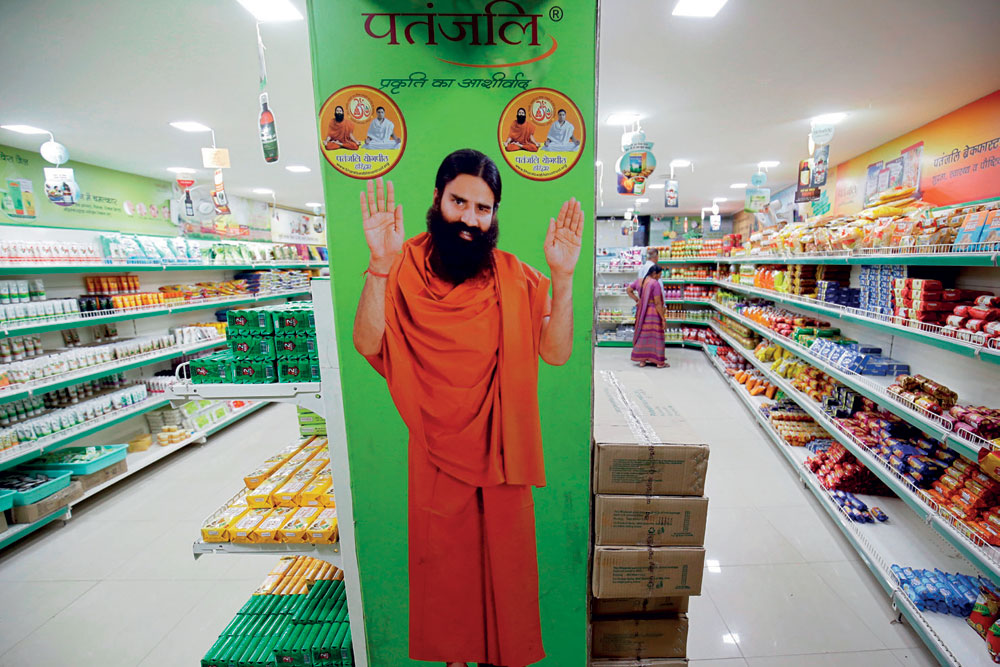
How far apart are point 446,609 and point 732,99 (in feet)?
13.7

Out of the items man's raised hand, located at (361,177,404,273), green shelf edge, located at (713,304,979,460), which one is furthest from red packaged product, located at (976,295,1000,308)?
man's raised hand, located at (361,177,404,273)

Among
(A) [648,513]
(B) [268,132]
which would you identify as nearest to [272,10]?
(B) [268,132]

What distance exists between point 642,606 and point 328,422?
1433 mm

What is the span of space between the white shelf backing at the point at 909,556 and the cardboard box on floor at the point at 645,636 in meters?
1.38

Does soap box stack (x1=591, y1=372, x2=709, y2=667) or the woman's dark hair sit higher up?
the woman's dark hair

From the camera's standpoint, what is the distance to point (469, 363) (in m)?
1.50

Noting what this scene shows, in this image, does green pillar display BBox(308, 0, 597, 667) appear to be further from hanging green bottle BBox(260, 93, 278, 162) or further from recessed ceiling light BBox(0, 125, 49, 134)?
recessed ceiling light BBox(0, 125, 49, 134)

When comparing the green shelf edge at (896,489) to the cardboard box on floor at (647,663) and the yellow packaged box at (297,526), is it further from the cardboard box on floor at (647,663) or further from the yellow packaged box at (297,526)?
the yellow packaged box at (297,526)

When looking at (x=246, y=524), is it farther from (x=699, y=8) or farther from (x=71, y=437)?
(x=71, y=437)

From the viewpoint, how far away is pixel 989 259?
1996 millimetres

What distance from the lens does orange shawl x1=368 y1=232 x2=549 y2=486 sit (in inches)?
58.2

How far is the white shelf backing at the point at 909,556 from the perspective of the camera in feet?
6.76

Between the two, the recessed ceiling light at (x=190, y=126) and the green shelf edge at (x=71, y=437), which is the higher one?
the recessed ceiling light at (x=190, y=126)

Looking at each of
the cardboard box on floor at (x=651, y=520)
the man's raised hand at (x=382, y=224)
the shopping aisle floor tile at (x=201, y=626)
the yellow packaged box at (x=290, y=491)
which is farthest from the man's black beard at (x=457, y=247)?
the shopping aisle floor tile at (x=201, y=626)
